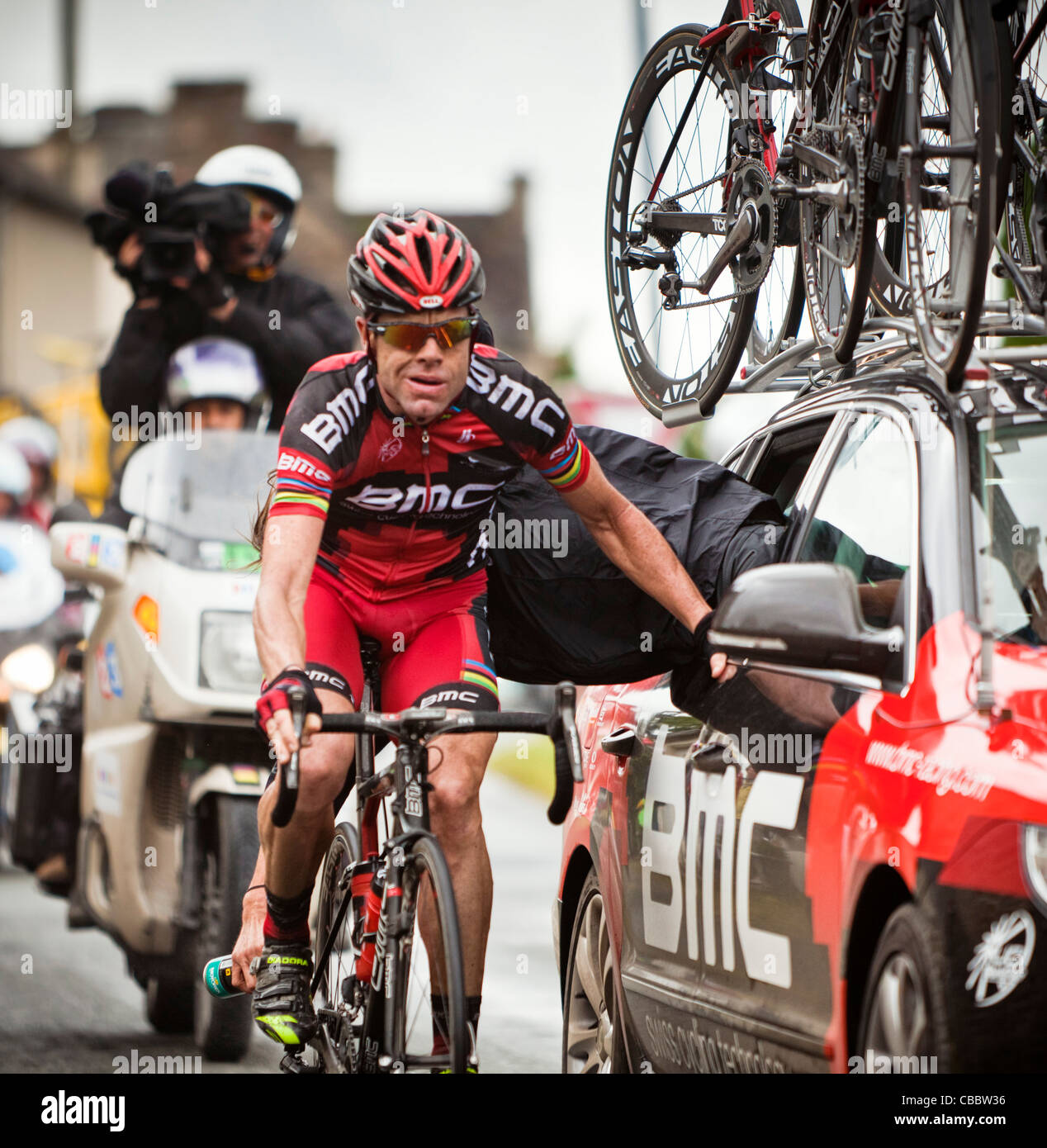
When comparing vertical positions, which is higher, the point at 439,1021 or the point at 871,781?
the point at 871,781

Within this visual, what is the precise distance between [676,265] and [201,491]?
3.12 m

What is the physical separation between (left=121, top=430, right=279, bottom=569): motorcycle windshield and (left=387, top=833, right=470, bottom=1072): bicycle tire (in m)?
4.10

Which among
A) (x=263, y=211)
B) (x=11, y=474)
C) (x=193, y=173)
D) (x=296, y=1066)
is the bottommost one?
(x=296, y=1066)

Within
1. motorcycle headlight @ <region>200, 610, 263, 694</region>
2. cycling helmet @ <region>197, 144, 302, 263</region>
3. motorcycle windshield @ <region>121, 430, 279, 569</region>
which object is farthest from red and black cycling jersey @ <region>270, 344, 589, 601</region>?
cycling helmet @ <region>197, 144, 302, 263</region>

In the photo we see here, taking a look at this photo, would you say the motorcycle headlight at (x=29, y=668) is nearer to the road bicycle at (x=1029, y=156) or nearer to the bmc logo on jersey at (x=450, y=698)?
the bmc logo on jersey at (x=450, y=698)

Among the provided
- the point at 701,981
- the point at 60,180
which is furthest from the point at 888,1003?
the point at 60,180

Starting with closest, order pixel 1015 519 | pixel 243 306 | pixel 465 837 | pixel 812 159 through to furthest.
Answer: pixel 1015 519 → pixel 465 837 → pixel 812 159 → pixel 243 306

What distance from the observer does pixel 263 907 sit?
5.61m

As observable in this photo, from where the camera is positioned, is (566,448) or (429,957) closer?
(429,957)

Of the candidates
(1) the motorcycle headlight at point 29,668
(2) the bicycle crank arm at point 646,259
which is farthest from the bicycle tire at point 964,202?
(1) the motorcycle headlight at point 29,668

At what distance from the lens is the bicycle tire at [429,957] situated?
4258mm

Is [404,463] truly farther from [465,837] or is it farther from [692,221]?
[692,221]

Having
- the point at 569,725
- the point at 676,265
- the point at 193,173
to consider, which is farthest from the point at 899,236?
the point at 193,173

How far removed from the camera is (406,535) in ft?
17.5
